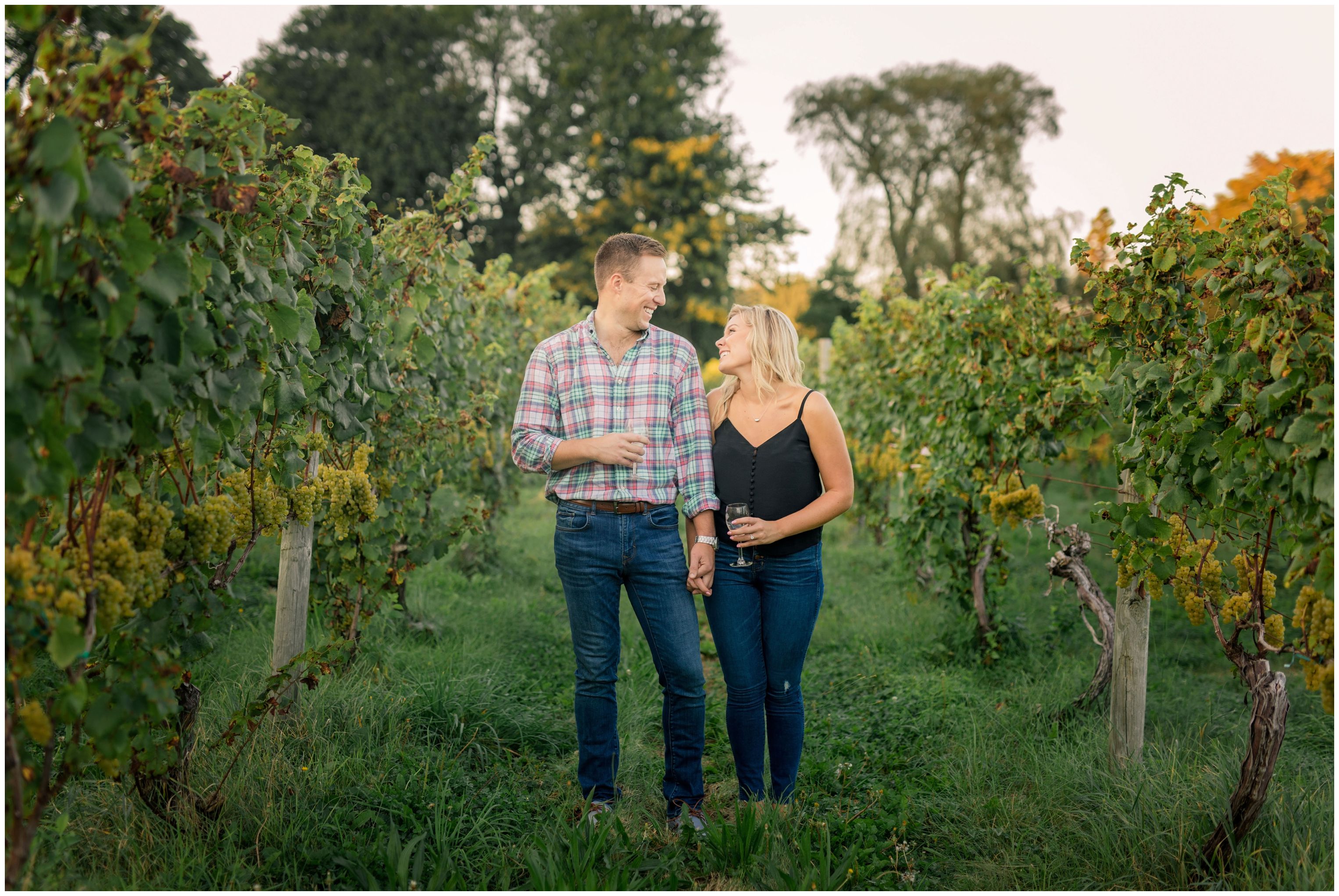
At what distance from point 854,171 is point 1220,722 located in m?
23.7

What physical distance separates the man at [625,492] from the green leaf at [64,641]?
125 centimetres

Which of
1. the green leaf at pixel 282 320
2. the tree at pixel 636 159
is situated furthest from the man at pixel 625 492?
the tree at pixel 636 159

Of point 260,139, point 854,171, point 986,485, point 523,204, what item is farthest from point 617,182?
point 260,139

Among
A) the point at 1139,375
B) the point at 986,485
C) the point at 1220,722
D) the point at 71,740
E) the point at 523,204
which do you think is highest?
the point at 523,204

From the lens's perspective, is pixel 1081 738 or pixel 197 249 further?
pixel 1081 738

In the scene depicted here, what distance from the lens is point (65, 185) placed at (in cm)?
130

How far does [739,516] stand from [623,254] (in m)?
0.87

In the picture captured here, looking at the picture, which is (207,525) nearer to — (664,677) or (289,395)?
(289,395)

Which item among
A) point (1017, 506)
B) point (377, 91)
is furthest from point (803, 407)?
point (377, 91)

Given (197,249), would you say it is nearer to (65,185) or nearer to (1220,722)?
(65,185)

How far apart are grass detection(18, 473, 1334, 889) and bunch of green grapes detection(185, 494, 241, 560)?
686 millimetres

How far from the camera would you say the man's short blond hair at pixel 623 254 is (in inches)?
103

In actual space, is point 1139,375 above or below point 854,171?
below

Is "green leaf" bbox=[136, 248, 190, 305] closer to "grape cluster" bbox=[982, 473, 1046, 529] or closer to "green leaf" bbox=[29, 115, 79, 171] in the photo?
"green leaf" bbox=[29, 115, 79, 171]
